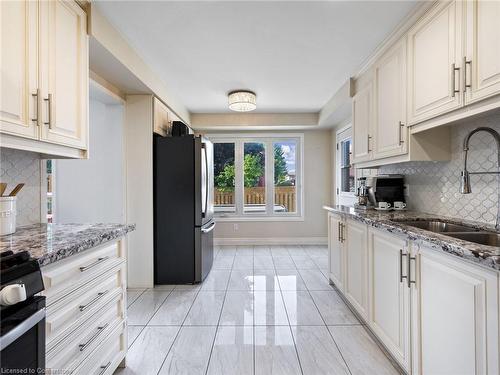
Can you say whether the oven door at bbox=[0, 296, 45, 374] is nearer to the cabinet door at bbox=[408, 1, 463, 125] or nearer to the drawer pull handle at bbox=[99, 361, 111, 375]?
the drawer pull handle at bbox=[99, 361, 111, 375]

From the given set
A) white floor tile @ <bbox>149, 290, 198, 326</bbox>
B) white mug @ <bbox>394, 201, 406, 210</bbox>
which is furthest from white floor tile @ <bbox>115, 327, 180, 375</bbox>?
white mug @ <bbox>394, 201, 406, 210</bbox>

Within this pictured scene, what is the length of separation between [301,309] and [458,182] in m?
1.72

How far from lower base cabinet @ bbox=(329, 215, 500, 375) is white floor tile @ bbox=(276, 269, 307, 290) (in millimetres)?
941

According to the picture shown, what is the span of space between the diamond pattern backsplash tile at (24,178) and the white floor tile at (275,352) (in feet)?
6.01

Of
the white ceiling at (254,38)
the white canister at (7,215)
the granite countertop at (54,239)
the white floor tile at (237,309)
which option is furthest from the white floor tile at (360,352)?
the white ceiling at (254,38)

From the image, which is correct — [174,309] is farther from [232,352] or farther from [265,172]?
[265,172]

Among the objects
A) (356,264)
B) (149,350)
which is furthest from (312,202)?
(149,350)

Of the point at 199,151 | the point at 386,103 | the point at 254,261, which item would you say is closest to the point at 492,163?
the point at 386,103

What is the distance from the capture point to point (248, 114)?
5.00 metres

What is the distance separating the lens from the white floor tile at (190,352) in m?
1.79

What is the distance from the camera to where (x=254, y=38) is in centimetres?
242

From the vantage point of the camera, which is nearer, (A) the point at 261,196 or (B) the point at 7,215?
(B) the point at 7,215

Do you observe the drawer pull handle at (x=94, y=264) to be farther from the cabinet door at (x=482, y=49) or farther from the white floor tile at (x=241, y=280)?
the cabinet door at (x=482, y=49)

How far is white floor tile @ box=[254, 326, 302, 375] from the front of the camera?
5.83 feet
